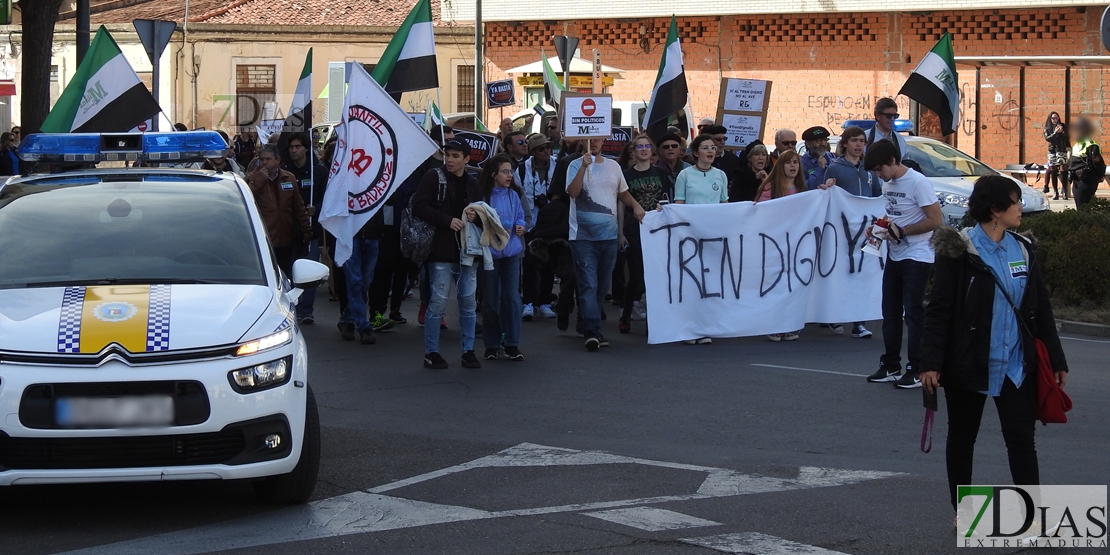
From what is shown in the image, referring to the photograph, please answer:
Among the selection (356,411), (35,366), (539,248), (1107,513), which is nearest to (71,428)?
(35,366)

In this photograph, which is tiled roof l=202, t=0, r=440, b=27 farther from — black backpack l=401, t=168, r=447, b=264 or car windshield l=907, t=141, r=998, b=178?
black backpack l=401, t=168, r=447, b=264

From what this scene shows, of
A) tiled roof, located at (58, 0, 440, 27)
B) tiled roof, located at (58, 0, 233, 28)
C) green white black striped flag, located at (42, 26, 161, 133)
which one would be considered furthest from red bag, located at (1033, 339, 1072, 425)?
tiled roof, located at (58, 0, 233, 28)

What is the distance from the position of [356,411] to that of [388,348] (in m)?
2.75

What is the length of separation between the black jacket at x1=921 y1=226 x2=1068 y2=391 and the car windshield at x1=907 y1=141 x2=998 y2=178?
1530cm

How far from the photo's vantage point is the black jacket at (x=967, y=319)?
5.55m

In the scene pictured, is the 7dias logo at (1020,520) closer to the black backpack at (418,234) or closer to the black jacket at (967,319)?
the black jacket at (967,319)

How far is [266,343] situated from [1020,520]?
3281 mm

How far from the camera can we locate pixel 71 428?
5539mm

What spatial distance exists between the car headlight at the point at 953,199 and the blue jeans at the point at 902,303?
10.1 m

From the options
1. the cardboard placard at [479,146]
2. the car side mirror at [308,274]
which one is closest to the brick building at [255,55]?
the cardboard placard at [479,146]

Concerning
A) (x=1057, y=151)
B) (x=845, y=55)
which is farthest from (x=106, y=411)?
(x=845, y=55)

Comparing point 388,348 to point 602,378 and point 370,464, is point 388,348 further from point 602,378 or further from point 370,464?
point 370,464

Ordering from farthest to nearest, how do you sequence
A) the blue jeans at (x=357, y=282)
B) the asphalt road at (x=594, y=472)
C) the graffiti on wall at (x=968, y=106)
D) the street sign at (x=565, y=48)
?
1. the graffiti on wall at (x=968, y=106)
2. the street sign at (x=565, y=48)
3. the blue jeans at (x=357, y=282)
4. the asphalt road at (x=594, y=472)

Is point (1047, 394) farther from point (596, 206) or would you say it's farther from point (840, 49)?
point (840, 49)
